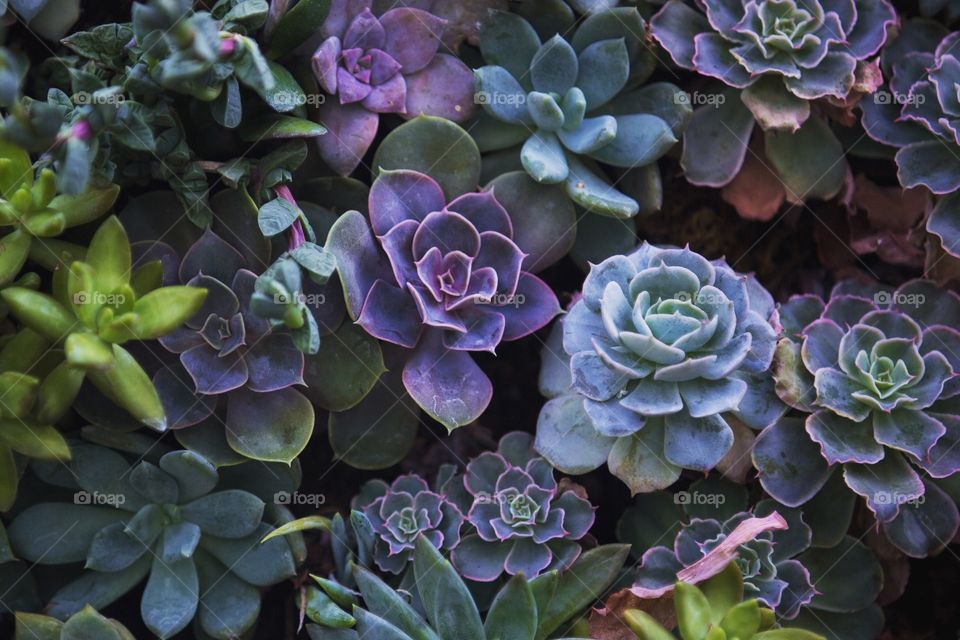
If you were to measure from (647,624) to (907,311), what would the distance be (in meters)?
0.83

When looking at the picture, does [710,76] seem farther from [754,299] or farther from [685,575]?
[685,575]

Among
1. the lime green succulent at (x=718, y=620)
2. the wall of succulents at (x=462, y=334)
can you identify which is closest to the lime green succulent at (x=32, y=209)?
the wall of succulents at (x=462, y=334)

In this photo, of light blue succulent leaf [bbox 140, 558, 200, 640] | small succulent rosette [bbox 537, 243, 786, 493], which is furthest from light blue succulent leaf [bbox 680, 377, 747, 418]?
light blue succulent leaf [bbox 140, 558, 200, 640]

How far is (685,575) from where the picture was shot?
1.40 meters

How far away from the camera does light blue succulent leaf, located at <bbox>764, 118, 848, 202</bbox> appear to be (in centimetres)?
172

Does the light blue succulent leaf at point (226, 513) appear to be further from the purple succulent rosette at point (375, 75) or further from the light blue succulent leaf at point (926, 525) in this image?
the light blue succulent leaf at point (926, 525)

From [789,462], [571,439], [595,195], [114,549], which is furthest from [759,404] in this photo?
[114,549]

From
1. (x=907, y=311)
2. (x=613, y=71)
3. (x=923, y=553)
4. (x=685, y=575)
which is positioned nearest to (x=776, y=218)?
(x=907, y=311)

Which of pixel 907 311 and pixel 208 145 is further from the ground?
pixel 208 145

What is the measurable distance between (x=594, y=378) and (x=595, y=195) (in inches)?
13.7

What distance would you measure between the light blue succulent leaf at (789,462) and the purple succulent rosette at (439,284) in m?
0.45

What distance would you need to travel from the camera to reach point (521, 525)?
150 cm

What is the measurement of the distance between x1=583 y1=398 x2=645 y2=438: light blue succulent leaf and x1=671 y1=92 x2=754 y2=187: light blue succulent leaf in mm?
531

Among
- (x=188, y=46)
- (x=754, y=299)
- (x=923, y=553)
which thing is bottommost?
(x=923, y=553)
